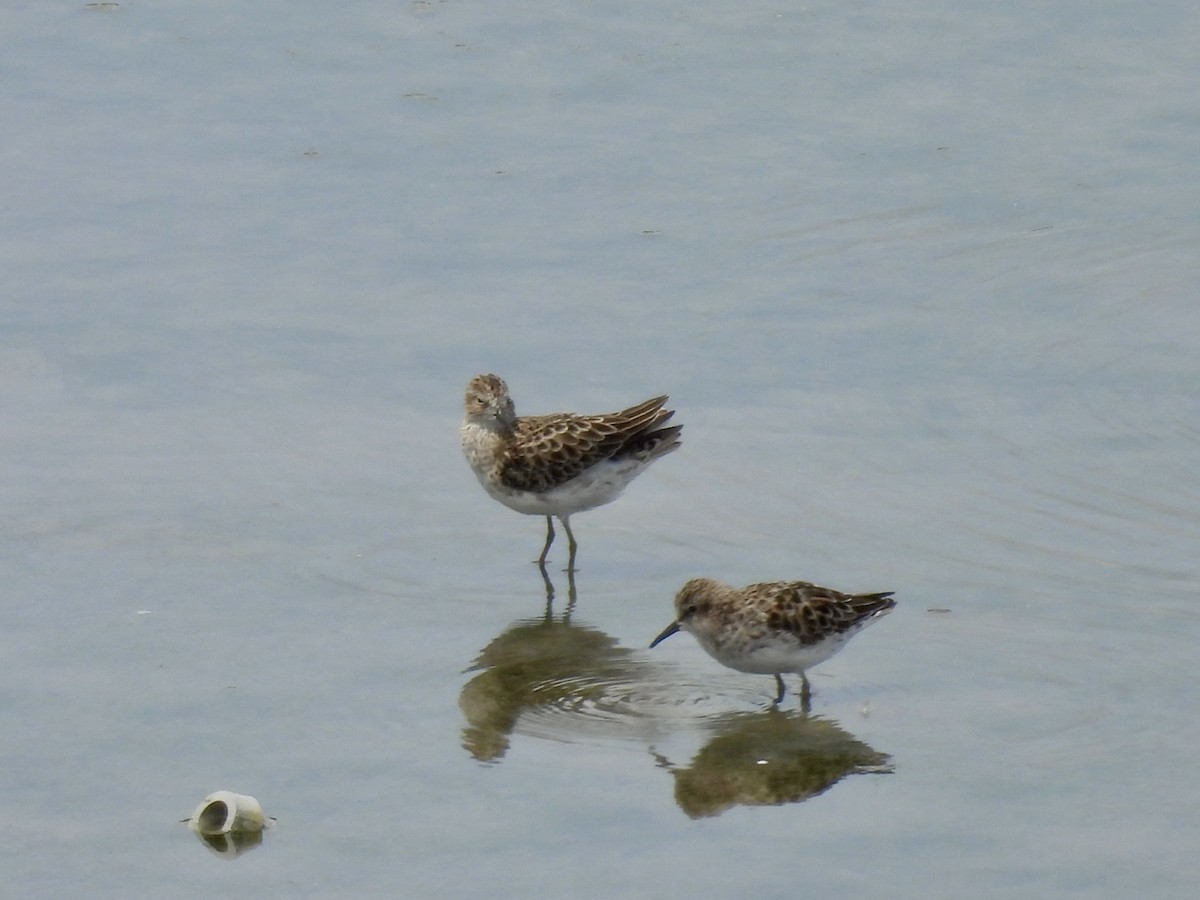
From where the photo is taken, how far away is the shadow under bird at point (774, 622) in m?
9.45

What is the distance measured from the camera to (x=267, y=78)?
723 inches

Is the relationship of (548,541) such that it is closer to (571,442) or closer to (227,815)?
(571,442)

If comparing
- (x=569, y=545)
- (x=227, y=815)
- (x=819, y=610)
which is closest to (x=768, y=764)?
(x=819, y=610)

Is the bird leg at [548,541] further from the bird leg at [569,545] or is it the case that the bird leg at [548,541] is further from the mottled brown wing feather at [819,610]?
the mottled brown wing feather at [819,610]

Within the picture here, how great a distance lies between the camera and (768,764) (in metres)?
8.98

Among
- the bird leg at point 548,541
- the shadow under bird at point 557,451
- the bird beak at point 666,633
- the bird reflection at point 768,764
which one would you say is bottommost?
the bird leg at point 548,541

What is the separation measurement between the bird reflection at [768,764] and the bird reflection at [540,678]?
60 cm

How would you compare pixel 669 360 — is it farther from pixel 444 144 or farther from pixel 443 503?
pixel 444 144

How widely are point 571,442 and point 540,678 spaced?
196 cm

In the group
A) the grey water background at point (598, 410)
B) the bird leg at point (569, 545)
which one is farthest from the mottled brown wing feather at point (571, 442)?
the grey water background at point (598, 410)

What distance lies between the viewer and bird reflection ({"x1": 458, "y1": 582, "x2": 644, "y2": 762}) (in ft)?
30.8

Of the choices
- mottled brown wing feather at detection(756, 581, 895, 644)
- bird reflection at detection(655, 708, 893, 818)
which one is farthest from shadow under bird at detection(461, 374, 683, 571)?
bird reflection at detection(655, 708, 893, 818)

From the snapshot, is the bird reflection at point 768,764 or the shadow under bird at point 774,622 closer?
the bird reflection at point 768,764

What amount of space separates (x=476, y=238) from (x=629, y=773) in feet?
23.9
